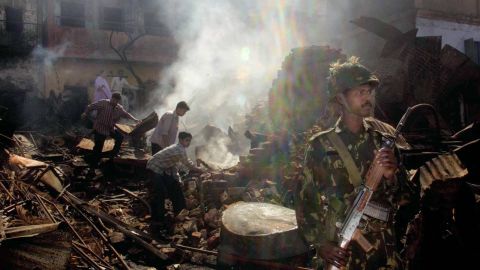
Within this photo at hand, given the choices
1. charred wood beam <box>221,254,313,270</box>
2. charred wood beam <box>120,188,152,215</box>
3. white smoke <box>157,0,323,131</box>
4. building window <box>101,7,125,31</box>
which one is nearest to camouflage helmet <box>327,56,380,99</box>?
charred wood beam <box>221,254,313,270</box>

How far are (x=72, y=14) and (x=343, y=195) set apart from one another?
25477mm

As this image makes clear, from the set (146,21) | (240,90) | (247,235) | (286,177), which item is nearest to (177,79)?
(146,21)

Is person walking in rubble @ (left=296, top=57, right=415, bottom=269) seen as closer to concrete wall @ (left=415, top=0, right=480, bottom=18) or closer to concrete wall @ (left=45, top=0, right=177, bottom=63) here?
concrete wall @ (left=415, top=0, right=480, bottom=18)

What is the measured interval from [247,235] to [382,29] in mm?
7619

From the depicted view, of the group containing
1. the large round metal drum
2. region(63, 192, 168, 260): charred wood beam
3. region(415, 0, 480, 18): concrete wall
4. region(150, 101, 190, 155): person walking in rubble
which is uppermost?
region(415, 0, 480, 18): concrete wall

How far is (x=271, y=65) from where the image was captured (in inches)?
773

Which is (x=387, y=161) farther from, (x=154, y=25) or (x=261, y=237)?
(x=154, y=25)

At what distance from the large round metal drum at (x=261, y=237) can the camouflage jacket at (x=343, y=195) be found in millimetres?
1456

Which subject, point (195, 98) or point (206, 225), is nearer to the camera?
point (206, 225)

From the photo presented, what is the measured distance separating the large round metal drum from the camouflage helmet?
77.9 inches

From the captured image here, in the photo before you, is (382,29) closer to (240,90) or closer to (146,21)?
(240,90)

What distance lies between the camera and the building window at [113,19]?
24.5 metres

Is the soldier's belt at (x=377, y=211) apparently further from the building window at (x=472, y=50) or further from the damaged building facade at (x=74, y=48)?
the damaged building facade at (x=74, y=48)

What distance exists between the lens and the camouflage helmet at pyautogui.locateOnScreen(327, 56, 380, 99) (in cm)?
252
